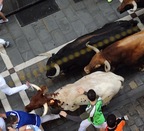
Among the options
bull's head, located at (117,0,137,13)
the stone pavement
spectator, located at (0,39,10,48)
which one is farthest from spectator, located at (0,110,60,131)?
bull's head, located at (117,0,137,13)

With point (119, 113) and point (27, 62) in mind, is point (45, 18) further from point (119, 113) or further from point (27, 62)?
point (119, 113)

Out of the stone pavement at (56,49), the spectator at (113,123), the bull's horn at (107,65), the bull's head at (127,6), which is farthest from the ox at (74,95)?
the bull's head at (127,6)

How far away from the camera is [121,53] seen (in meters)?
9.32

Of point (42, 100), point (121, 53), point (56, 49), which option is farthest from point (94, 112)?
point (56, 49)

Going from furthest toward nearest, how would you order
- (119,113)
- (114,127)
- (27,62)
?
(27,62) < (119,113) < (114,127)

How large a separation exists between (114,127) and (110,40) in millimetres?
2710

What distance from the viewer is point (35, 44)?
10.8m

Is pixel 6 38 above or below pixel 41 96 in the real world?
above

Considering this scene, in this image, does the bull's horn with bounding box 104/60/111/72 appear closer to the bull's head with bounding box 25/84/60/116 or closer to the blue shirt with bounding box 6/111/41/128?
the bull's head with bounding box 25/84/60/116

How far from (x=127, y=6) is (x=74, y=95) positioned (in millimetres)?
3062

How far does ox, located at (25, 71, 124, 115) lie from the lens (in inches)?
342

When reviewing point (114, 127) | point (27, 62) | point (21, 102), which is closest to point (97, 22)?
point (27, 62)

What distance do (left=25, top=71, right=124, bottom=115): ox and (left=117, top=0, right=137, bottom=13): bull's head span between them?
2.27m

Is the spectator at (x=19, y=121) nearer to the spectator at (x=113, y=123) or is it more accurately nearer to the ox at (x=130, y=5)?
the spectator at (x=113, y=123)
